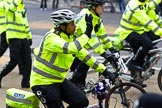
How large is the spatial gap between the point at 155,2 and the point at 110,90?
344 cm

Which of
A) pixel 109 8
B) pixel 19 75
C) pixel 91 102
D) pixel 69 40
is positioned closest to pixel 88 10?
pixel 91 102

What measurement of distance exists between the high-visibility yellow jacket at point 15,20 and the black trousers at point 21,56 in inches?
4.7

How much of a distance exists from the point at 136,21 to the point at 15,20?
221 centimetres

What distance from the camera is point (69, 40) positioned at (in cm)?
550

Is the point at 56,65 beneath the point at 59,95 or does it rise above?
above

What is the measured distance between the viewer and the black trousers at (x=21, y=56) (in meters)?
9.13

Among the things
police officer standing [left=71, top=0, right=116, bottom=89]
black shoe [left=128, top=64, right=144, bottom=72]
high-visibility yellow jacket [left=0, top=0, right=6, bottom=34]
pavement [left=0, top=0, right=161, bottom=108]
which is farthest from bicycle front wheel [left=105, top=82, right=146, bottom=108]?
high-visibility yellow jacket [left=0, top=0, right=6, bottom=34]

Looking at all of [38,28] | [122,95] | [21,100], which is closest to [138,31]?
[122,95]

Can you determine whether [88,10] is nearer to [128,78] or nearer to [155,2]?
[128,78]

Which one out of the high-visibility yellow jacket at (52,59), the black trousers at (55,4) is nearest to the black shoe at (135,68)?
the high-visibility yellow jacket at (52,59)

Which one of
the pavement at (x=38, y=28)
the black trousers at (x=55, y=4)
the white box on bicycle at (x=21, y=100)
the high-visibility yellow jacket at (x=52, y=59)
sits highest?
the high-visibility yellow jacket at (x=52, y=59)

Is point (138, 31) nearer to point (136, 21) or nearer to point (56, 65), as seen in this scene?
point (136, 21)

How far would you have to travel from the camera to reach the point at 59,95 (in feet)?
17.8

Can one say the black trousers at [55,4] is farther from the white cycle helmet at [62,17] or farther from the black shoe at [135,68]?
the white cycle helmet at [62,17]
